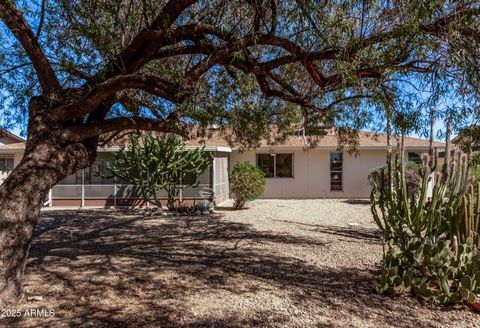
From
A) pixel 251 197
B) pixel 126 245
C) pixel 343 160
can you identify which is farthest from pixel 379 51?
pixel 343 160

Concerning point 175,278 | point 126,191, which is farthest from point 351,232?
point 126,191

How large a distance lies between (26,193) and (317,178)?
51.1 feet

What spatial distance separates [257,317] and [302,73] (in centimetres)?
541

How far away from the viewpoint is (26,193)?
15.0 feet

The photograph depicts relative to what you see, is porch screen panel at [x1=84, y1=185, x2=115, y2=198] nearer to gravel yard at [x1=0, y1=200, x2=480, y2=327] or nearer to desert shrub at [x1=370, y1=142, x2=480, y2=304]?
gravel yard at [x1=0, y1=200, x2=480, y2=327]

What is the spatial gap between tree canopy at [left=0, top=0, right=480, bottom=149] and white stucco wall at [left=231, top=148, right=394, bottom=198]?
1146 centimetres

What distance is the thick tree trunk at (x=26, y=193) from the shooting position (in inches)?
171

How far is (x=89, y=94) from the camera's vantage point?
4.96 m

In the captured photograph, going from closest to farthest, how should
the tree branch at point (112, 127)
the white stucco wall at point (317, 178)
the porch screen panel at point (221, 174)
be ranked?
1. the tree branch at point (112, 127)
2. the porch screen panel at point (221, 174)
3. the white stucco wall at point (317, 178)

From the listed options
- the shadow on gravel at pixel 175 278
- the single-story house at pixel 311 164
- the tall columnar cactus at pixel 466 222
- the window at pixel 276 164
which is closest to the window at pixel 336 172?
the single-story house at pixel 311 164

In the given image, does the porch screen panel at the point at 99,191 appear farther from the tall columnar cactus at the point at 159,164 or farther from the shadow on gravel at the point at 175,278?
the shadow on gravel at the point at 175,278

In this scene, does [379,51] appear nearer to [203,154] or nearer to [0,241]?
[0,241]

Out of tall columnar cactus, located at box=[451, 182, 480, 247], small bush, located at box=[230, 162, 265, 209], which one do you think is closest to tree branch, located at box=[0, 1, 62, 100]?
tall columnar cactus, located at box=[451, 182, 480, 247]

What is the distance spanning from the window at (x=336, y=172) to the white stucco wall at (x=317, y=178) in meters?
0.18
